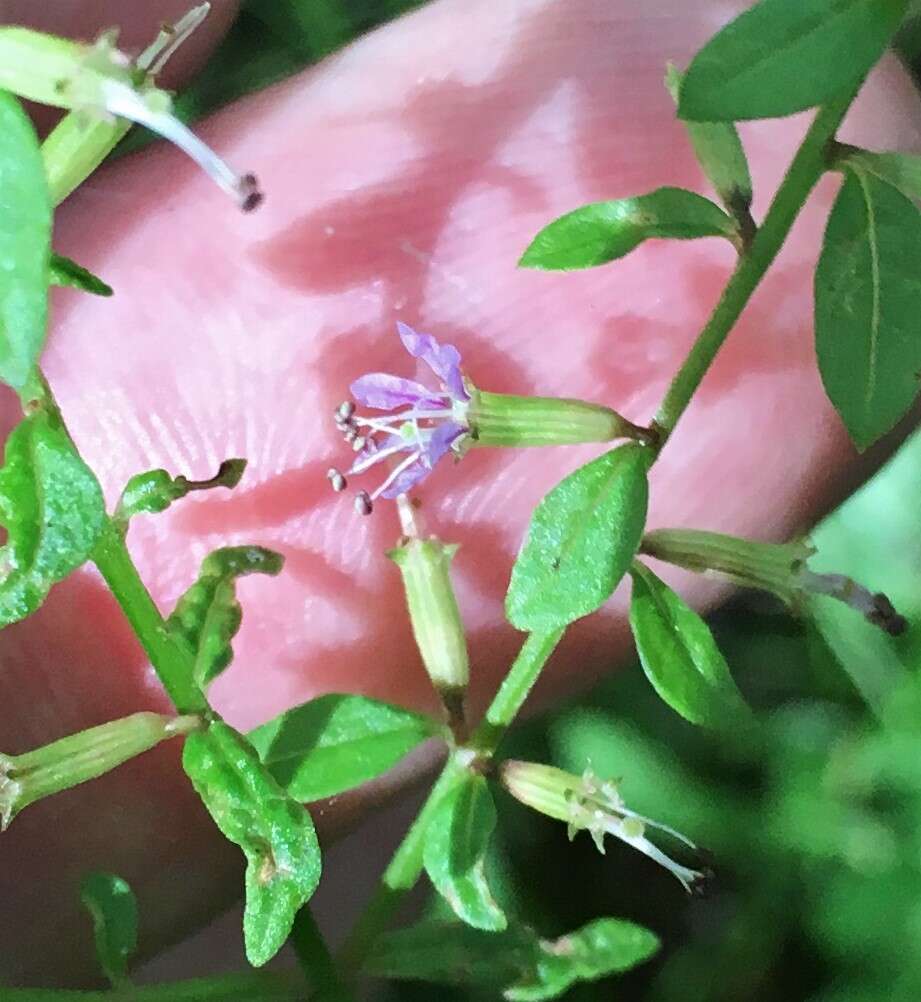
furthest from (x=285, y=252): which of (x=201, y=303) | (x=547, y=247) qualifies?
(x=547, y=247)

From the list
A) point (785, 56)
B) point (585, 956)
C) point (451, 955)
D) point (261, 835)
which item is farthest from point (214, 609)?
point (785, 56)

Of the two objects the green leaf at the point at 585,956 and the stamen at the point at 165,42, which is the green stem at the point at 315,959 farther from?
the stamen at the point at 165,42

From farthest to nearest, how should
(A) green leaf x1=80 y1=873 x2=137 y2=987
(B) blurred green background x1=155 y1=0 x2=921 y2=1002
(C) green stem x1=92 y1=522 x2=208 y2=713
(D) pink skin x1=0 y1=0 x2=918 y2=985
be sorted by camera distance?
(B) blurred green background x1=155 y1=0 x2=921 y2=1002
(D) pink skin x1=0 y1=0 x2=918 y2=985
(A) green leaf x1=80 y1=873 x2=137 y2=987
(C) green stem x1=92 y1=522 x2=208 y2=713

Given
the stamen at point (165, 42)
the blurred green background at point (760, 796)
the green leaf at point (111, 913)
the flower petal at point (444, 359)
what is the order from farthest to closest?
1. the blurred green background at point (760, 796)
2. the green leaf at point (111, 913)
3. the flower petal at point (444, 359)
4. the stamen at point (165, 42)

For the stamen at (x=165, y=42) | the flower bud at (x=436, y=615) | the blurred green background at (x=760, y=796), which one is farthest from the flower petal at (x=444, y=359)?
the blurred green background at (x=760, y=796)

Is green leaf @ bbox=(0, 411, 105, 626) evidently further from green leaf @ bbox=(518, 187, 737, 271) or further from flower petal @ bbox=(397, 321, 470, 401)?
green leaf @ bbox=(518, 187, 737, 271)

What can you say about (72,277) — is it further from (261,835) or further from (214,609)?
(261,835)

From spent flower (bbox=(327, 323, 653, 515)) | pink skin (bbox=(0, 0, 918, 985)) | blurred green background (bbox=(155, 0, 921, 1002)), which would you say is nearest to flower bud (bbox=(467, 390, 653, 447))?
spent flower (bbox=(327, 323, 653, 515))
